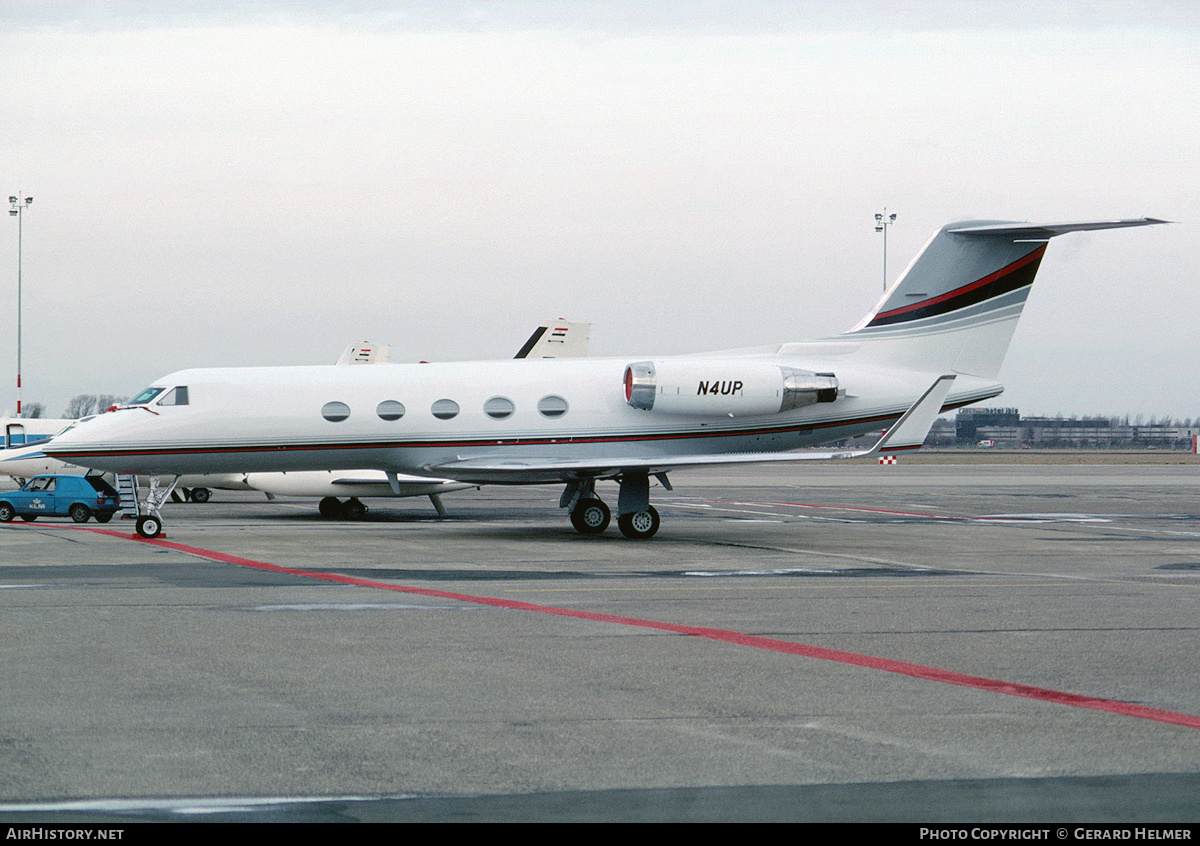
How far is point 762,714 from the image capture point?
767 centimetres

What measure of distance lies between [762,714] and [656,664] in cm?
187

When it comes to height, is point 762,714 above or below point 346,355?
below

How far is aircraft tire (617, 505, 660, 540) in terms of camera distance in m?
23.3

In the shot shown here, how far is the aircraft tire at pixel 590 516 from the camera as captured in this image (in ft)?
79.9

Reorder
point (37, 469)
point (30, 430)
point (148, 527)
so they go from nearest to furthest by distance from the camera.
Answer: point (148, 527)
point (37, 469)
point (30, 430)

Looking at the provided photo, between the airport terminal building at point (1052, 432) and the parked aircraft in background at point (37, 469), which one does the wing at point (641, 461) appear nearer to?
the parked aircraft in background at point (37, 469)

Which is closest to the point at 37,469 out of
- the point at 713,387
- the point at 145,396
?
the point at 145,396

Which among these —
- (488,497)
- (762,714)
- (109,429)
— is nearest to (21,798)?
(762,714)

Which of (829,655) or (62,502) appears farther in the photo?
(62,502)

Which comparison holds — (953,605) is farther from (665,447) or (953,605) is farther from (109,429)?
(109,429)

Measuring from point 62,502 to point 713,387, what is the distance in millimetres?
16222

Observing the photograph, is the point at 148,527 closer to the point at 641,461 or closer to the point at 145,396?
the point at 145,396

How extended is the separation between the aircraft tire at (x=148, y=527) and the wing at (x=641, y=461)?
16.4 feet

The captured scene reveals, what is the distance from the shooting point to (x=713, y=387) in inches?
931
